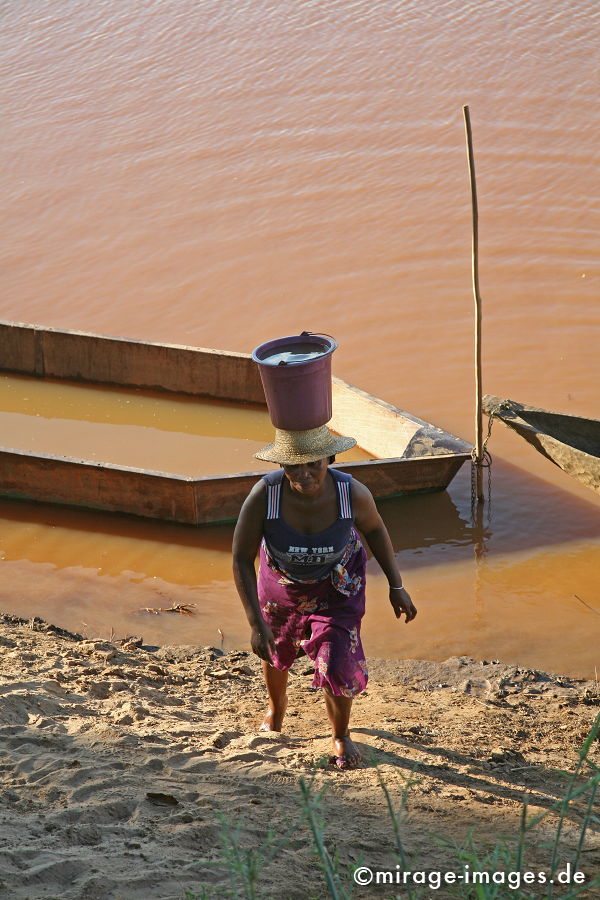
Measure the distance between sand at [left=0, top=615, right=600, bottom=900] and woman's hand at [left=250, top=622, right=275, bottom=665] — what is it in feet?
1.33

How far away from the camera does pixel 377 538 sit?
136 inches

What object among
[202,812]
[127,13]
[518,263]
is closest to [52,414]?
[518,263]

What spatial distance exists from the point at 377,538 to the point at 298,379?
70cm

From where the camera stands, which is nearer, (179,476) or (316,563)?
(316,563)

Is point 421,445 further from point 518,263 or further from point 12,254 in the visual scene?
point 12,254

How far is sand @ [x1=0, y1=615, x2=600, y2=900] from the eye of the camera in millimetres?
2668

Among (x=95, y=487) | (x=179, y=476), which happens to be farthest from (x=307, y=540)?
(x=95, y=487)

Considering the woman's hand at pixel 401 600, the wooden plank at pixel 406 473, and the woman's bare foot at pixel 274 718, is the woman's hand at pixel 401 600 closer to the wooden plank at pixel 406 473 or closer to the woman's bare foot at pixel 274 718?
the woman's bare foot at pixel 274 718

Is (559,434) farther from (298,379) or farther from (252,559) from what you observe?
(298,379)

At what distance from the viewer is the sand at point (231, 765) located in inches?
105

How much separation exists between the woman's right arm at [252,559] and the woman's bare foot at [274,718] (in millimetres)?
480

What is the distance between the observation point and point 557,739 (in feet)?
13.4

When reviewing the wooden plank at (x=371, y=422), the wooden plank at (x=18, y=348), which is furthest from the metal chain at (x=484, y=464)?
the wooden plank at (x=18, y=348)

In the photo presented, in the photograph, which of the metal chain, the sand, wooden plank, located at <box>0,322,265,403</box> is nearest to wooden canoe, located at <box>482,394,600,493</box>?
the metal chain
